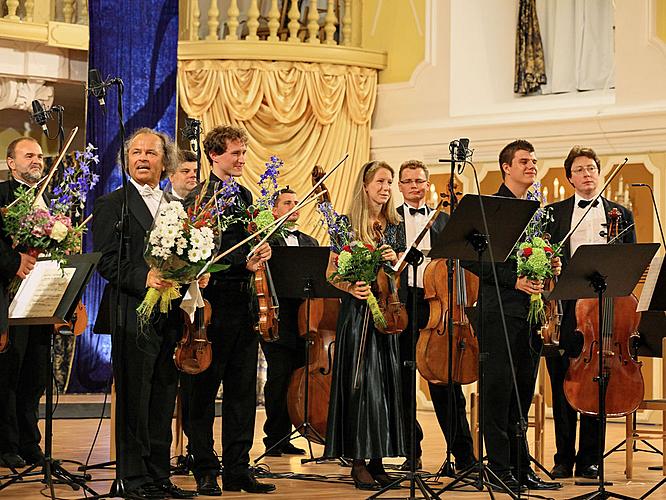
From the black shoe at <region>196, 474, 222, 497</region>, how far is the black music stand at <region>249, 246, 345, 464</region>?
1072mm

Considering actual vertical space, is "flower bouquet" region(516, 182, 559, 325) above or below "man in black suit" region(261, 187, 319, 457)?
above

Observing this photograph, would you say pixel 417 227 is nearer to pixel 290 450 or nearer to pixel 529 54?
pixel 290 450

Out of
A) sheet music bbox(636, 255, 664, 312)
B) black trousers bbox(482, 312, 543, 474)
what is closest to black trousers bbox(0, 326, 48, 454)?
black trousers bbox(482, 312, 543, 474)

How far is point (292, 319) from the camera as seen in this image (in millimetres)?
7258

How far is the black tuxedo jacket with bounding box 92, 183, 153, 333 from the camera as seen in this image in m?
5.01

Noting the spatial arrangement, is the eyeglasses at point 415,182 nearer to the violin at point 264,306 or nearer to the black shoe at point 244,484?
the violin at point 264,306

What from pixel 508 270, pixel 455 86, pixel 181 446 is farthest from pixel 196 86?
pixel 508 270

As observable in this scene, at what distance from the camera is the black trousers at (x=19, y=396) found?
6.39m

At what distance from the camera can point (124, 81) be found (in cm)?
980

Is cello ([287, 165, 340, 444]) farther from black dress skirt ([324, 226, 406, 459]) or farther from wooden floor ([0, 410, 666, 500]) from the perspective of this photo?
black dress skirt ([324, 226, 406, 459])

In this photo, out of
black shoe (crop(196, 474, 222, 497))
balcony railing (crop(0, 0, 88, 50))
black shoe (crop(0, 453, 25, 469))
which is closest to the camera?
black shoe (crop(196, 474, 222, 497))

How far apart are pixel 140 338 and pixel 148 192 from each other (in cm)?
66

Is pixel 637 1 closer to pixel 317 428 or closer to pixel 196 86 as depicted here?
pixel 196 86

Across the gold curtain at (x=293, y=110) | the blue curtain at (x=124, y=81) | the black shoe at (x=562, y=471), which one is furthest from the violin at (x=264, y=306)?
the gold curtain at (x=293, y=110)
